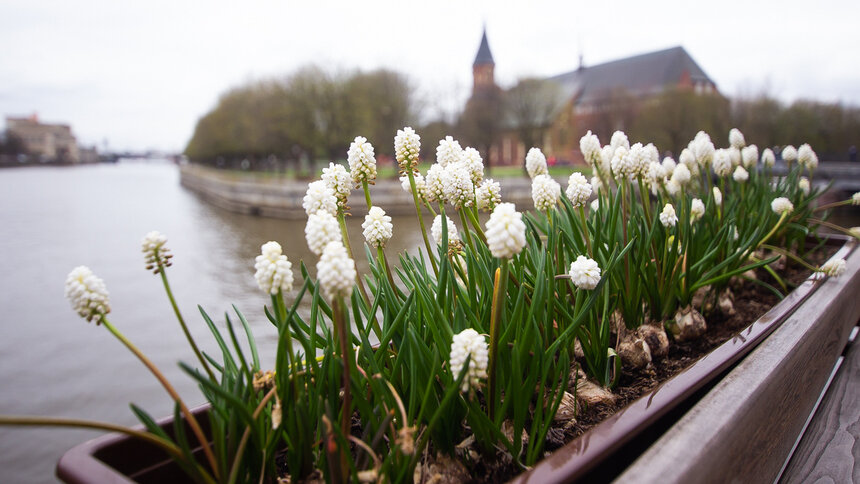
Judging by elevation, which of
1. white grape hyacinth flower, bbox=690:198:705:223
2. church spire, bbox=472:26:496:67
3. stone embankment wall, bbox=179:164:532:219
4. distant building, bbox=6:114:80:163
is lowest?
stone embankment wall, bbox=179:164:532:219

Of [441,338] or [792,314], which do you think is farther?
[792,314]

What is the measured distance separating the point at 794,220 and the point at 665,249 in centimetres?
193

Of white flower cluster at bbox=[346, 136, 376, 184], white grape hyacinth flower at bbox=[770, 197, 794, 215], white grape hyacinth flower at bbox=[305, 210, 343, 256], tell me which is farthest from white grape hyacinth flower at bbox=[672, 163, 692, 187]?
white grape hyacinth flower at bbox=[305, 210, 343, 256]

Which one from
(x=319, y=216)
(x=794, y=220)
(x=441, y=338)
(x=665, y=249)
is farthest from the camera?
(x=794, y=220)

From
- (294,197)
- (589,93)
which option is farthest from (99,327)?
(589,93)

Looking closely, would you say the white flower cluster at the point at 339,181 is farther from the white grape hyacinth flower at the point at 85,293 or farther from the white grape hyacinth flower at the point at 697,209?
the white grape hyacinth flower at the point at 697,209

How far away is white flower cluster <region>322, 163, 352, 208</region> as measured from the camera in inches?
55.3

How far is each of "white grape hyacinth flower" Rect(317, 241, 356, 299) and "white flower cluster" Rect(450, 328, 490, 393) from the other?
10.6 inches

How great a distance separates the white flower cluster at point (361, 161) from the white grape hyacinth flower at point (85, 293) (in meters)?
0.69

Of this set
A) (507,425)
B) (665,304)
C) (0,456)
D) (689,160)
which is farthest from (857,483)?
(0,456)

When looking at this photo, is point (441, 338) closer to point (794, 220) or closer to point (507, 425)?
point (507, 425)

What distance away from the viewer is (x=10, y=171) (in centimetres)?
5066

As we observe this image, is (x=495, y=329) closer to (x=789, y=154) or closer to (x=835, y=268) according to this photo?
(x=835, y=268)

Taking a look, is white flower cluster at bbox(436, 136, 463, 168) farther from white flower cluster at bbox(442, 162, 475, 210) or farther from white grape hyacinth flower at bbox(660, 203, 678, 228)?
white grape hyacinth flower at bbox(660, 203, 678, 228)
